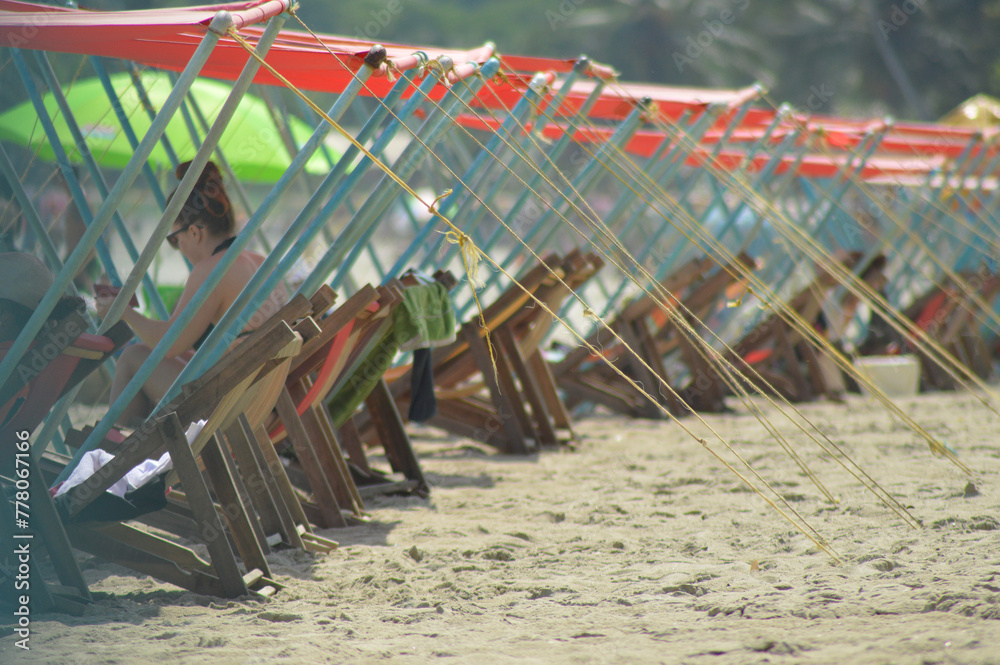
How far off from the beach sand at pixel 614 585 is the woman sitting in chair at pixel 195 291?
2.36 ft

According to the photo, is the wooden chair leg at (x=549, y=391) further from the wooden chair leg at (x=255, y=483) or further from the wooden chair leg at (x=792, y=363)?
the wooden chair leg at (x=255, y=483)

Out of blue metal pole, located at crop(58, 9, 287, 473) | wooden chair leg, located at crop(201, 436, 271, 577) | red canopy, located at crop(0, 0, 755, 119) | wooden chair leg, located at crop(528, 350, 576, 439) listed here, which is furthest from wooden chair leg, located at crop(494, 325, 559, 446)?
wooden chair leg, located at crop(201, 436, 271, 577)

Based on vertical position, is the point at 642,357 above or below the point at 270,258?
below

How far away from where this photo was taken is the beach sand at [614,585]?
249 centimetres

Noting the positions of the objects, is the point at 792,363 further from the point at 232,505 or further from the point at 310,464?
the point at 232,505

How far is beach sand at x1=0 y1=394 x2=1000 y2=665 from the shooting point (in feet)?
8.18

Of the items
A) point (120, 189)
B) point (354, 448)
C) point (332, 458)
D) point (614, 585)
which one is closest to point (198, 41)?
point (120, 189)

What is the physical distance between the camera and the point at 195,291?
11.9ft

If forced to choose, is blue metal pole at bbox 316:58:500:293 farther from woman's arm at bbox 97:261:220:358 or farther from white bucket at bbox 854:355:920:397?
white bucket at bbox 854:355:920:397

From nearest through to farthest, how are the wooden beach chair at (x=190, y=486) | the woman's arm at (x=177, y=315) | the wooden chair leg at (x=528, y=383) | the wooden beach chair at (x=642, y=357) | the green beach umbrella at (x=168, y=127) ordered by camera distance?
1. the wooden beach chair at (x=190, y=486)
2. the woman's arm at (x=177, y=315)
3. the wooden chair leg at (x=528, y=383)
4. the wooden beach chair at (x=642, y=357)
5. the green beach umbrella at (x=168, y=127)

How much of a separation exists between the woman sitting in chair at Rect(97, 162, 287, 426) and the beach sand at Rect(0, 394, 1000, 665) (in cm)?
72

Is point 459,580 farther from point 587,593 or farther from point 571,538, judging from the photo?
point 571,538

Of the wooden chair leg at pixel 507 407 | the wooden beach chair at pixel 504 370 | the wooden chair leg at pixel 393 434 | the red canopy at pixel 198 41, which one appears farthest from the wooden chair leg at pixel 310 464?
the wooden chair leg at pixel 507 407

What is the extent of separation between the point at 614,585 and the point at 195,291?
1790 mm
